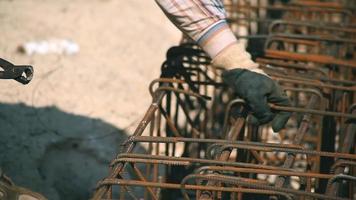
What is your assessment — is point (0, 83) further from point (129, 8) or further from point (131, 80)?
point (129, 8)

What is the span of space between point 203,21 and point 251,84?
392mm

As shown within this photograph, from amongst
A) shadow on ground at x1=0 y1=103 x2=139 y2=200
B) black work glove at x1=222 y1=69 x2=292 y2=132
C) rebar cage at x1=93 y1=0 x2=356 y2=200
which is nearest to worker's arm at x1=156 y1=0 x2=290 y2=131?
black work glove at x1=222 y1=69 x2=292 y2=132

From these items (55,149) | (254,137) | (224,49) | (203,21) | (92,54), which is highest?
(92,54)

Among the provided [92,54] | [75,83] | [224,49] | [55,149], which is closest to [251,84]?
[224,49]

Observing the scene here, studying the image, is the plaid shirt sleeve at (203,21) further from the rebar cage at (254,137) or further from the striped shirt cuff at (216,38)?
the rebar cage at (254,137)

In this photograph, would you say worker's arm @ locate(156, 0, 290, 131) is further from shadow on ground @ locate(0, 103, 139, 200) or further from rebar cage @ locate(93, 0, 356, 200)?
shadow on ground @ locate(0, 103, 139, 200)

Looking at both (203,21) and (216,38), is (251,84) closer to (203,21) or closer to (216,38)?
(216,38)

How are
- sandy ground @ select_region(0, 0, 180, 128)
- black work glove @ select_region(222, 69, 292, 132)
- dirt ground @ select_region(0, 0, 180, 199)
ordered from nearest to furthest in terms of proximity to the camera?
black work glove @ select_region(222, 69, 292, 132) → dirt ground @ select_region(0, 0, 180, 199) → sandy ground @ select_region(0, 0, 180, 128)

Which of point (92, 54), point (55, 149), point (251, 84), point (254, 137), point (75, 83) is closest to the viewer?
point (251, 84)

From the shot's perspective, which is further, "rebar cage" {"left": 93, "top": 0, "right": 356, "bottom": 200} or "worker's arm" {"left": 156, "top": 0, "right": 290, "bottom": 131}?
"worker's arm" {"left": 156, "top": 0, "right": 290, "bottom": 131}

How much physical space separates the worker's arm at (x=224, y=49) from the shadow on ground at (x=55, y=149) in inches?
63.1

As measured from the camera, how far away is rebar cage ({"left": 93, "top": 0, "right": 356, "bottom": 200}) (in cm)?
Answer: 305

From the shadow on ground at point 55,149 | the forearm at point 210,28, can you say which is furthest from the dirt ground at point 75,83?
the forearm at point 210,28

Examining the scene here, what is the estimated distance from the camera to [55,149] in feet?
17.3
